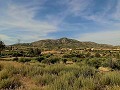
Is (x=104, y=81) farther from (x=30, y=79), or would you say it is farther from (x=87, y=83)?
(x=30, y=79)

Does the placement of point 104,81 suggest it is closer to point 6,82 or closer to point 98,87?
point 98,87

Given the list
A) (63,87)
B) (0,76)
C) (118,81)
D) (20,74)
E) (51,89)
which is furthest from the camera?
(20,74)

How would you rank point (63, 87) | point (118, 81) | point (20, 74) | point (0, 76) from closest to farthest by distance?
1. point (63, 87)
2. point (118, 81)
3. point (0, 76)
4. point (20, 74)

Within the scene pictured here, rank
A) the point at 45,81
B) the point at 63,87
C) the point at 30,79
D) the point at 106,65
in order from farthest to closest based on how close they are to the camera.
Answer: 1. the point at 106,65
2. the point at 30,79
3. the point at 45,81
4. the point at 63,87

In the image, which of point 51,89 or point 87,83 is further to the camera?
point 87,83

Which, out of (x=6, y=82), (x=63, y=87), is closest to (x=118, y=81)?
(x=63, y=87)

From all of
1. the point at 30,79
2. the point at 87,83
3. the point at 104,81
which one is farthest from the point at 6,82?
the point at 104,81

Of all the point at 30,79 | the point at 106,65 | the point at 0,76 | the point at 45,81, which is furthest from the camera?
the point at 106,65

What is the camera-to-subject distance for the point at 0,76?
40.1ft

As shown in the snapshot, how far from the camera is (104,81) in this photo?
35.6ft

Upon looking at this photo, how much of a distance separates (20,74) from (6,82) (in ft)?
12.2

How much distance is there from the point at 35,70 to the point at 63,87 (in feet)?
18.9

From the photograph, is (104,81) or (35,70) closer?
(104,81)

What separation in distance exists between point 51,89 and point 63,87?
80cm
